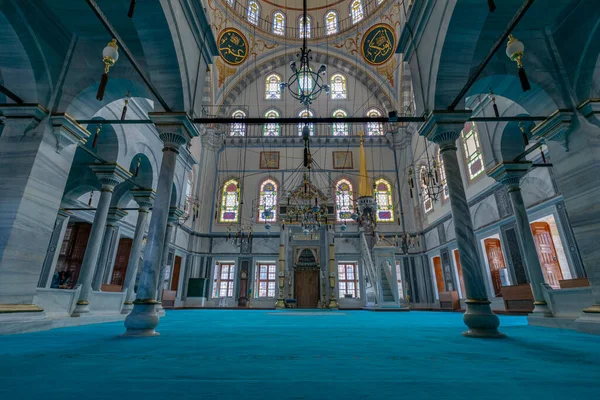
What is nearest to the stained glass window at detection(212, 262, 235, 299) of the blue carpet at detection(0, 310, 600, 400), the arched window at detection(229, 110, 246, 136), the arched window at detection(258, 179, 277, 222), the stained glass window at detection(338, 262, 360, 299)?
the arched window at detection(258, 179, 277, 222)

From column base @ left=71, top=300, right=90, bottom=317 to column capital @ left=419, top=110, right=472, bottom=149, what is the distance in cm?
716

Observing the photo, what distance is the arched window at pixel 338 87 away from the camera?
18688mm

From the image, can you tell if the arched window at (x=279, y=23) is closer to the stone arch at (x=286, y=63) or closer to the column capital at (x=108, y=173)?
the stone arch at (x=286, y=63)

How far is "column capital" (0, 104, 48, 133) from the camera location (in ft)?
13.8

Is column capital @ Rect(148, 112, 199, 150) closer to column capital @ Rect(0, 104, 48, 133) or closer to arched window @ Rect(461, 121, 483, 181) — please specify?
column capital @ Rect(0, 104, 48, 133)

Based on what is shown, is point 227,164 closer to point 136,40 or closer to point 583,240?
point 136,40

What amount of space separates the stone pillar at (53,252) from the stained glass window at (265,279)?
9.18 m

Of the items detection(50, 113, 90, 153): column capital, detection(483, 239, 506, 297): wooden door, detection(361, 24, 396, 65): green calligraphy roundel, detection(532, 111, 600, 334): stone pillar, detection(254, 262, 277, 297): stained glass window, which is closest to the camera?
detection(532, 111, 600, 334): stone pillar

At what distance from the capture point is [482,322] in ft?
11.1

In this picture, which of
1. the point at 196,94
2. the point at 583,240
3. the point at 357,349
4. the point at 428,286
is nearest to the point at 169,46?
the point at 196,94

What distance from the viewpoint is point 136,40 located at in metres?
4.70

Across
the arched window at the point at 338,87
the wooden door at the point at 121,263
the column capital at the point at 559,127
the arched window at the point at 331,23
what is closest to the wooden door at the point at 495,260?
the column capital at the point at 559,127

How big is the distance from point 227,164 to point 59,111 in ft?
43.4

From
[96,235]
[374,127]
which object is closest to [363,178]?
[374,127]
